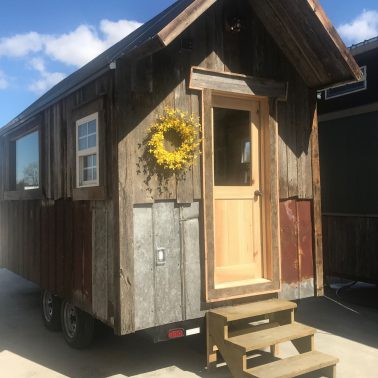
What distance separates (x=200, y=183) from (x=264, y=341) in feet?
5.99

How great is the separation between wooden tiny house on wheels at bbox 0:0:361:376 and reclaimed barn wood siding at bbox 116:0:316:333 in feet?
0.05

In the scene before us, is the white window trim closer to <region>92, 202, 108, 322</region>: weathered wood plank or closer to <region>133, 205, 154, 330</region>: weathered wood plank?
<region>92, 202, 108, 322</region>: weathered wood plank

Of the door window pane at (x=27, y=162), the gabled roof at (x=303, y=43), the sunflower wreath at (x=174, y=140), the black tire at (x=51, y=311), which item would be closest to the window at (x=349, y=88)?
the gabled roof at (x=303, y=43)

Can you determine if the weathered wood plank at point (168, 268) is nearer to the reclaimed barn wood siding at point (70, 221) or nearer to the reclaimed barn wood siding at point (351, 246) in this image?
the reclaimed barn wood siding at point (70, 221)

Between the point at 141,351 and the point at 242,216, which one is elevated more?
the point at 242,216

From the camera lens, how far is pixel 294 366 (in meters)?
4.51

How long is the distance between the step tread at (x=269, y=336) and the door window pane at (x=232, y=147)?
6.17ft

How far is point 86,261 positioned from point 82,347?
4.11 feet

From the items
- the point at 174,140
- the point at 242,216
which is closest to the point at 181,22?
the point at 174,140

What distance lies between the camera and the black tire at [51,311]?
6535mm

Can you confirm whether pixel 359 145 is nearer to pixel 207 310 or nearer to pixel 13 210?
pixel 207 310

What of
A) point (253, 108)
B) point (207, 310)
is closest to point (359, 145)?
point (253, 108)

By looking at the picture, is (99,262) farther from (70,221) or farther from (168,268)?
(70,221)

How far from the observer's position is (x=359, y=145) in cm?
845
